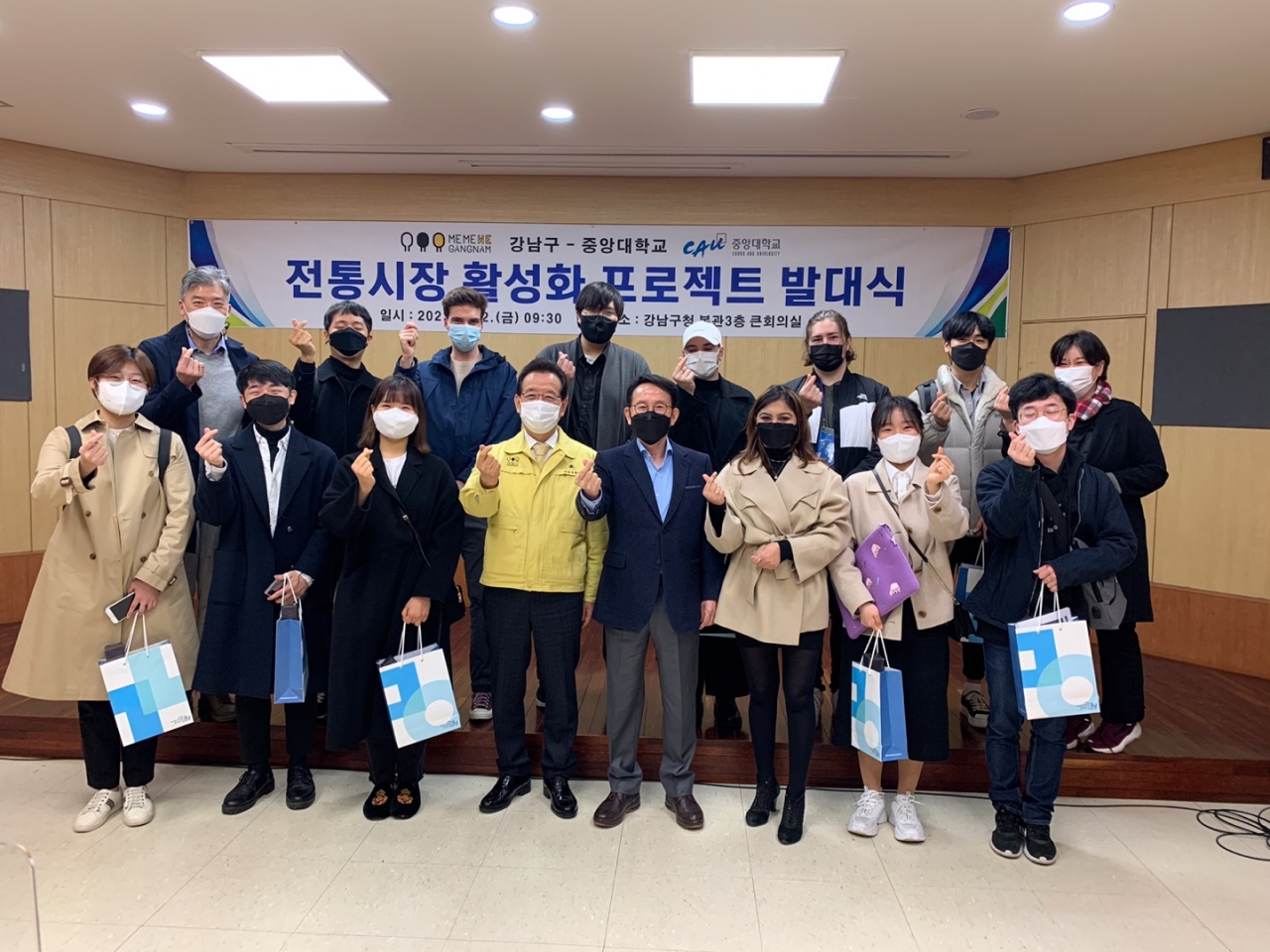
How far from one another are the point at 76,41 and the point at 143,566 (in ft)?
8.79

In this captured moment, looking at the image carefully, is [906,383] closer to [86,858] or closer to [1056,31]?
[1056,31]

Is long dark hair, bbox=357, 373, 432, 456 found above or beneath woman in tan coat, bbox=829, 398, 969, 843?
above

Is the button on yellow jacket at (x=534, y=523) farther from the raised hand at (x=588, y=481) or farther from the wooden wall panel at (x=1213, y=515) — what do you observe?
the wooden wall panel at (x=1213, y=515)

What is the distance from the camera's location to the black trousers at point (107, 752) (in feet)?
9.87

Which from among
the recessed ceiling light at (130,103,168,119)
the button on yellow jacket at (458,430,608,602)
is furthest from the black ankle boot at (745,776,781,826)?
the recessed ceiling light at (130,103,168,119)

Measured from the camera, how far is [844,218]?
5.79m

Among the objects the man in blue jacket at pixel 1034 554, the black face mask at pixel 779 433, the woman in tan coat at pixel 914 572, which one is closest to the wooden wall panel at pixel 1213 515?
the man in blue jacket at pixel 1034 554

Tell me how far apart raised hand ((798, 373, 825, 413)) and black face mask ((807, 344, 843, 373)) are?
0.26ft

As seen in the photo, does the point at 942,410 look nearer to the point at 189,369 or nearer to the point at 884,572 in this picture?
the point at 884,572

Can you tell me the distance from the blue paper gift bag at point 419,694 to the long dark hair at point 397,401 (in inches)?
30.6

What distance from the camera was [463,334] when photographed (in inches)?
138

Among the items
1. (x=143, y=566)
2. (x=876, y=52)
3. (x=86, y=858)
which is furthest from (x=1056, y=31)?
(x=86, y=858)

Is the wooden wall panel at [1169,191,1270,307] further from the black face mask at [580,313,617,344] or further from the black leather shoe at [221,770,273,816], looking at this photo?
the black leather shoe at [221,770,273,816]

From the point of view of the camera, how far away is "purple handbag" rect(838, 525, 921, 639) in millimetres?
2756
